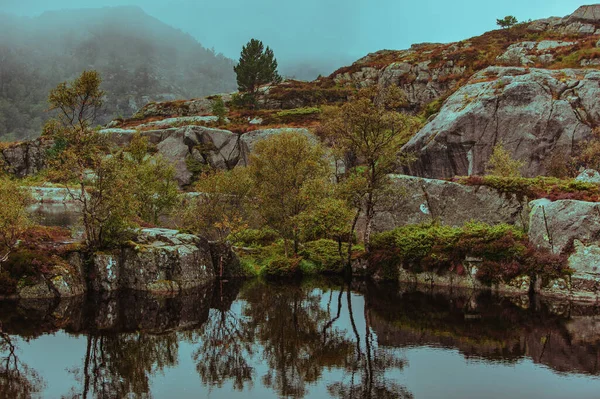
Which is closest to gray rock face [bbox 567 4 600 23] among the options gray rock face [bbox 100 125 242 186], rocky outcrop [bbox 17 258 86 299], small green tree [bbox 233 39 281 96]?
small green tree [bbox 233 39 281 96]

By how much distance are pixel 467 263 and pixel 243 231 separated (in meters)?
19.3

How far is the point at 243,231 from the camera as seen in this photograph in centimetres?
4072

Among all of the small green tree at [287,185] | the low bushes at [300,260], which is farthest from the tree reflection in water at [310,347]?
the small green tree at [287,185]

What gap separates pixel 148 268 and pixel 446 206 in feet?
75.3

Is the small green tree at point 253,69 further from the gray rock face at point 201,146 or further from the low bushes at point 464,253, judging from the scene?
the low bushes at point 464,253

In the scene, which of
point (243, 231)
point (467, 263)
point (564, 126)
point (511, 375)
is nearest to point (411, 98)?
point (564, 126)

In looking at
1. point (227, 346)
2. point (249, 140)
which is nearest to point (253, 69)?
point (249, 140)

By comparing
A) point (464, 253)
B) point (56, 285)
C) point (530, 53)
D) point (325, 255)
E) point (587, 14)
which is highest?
point (587, 14)

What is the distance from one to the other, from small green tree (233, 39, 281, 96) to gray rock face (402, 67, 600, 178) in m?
49.3

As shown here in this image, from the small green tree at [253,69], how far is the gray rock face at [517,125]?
49269mm

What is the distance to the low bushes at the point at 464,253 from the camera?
27.3 m

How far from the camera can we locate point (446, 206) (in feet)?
122

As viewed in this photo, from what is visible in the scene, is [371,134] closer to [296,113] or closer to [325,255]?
[325,255]

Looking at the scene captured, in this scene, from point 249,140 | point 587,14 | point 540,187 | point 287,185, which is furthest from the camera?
point 587,14
